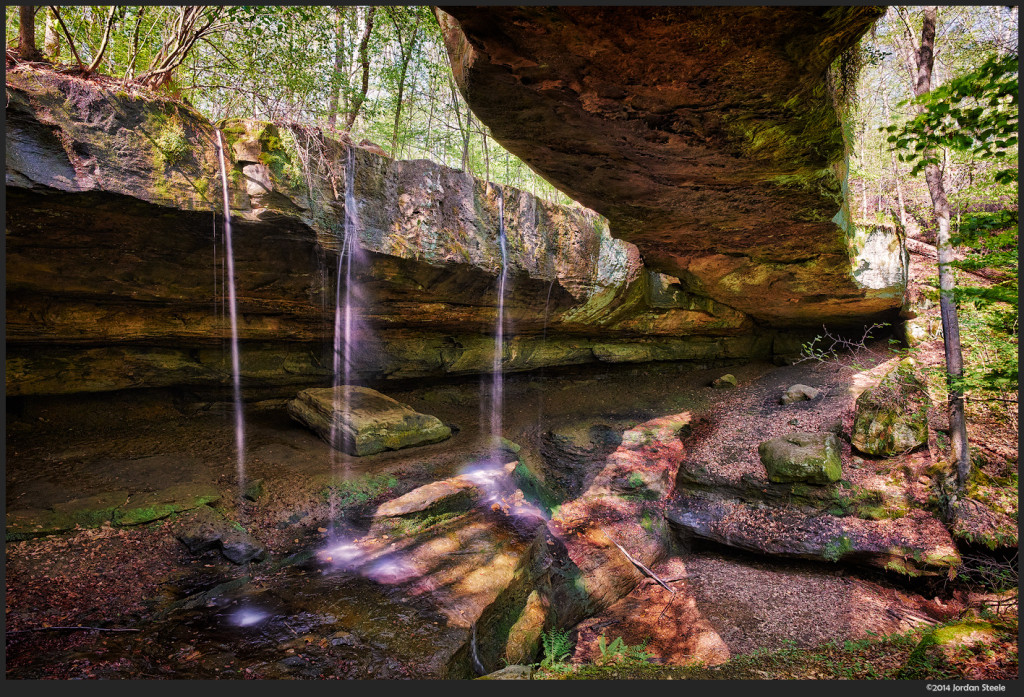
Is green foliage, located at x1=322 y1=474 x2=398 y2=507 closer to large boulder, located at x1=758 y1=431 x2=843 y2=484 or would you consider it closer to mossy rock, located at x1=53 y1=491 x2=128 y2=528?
mossy rock, located at x1=53 y1=491 x2=128 y2=528

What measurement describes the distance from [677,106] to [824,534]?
21.8 feet

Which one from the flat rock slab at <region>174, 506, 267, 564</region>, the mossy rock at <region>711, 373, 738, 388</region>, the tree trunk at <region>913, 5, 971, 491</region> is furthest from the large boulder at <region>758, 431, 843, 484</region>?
the flat rock slab at <region>174, 506, 267, 564</region>

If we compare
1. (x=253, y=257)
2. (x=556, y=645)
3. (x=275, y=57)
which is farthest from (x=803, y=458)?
(x=275, y=57)

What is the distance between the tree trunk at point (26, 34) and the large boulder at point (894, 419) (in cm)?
1235

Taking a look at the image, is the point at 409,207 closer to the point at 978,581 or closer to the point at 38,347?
the point at 38,347

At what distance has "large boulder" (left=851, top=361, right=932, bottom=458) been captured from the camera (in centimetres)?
758

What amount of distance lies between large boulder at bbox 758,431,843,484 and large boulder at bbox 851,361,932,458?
50 centimetres

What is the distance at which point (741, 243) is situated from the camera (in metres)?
7.59

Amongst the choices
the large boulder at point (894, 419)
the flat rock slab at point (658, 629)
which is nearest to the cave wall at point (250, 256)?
the large boulder at point (894, 419)

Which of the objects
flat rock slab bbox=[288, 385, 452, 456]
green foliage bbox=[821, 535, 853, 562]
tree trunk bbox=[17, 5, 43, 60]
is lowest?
green foliage bbox=[821, 535, 853, 562]

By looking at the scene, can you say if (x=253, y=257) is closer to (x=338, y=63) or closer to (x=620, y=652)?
(x=338, y=63)

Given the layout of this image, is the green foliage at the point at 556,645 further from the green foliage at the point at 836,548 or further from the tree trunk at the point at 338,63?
the tree trunk at the point at 338,63

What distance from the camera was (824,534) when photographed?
266 inches

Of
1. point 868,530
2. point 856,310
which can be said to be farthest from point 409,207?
point 856,310
